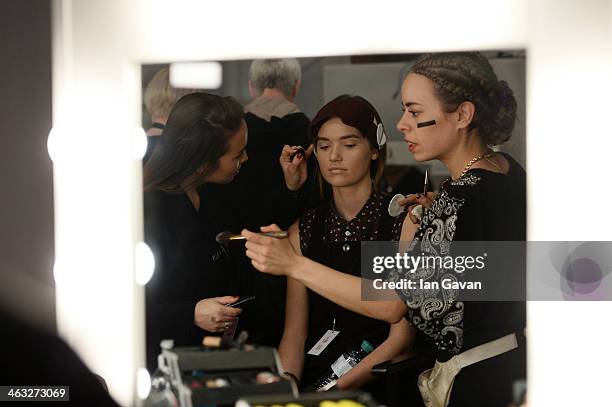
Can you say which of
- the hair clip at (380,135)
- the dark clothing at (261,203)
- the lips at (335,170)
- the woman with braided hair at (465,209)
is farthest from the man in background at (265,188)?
the woman with braided hair at (465,209)

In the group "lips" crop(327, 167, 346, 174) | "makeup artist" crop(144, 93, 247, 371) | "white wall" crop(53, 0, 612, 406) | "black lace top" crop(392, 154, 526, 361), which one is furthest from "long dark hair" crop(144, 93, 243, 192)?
"black lace top" crop(392, 154, 526, 361)

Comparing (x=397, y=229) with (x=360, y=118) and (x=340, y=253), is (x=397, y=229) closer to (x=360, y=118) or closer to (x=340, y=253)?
(x=340, y=253)

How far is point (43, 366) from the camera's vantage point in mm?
2732

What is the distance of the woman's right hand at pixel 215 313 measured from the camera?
2443mm

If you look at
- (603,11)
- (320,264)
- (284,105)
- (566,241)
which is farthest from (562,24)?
(320,264)

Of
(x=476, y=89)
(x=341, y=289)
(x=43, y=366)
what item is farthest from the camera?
(x=43, y=366)

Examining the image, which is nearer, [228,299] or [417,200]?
[417,200]

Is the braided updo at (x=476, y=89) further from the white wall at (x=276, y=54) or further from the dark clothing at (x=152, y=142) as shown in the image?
the dark clothing at (x=152, y=142)

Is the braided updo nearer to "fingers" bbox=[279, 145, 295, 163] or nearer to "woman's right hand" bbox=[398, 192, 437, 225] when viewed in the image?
"woman's right hand" bbox=[398, 192, 437, 225]

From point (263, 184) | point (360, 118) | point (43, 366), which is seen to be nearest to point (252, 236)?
point (263, 184)

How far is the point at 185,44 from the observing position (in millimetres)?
2475

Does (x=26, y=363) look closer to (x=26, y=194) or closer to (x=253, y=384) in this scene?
(x=26, y=194)

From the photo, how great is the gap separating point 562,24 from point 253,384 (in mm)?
1394

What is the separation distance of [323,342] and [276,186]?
1.61ft
